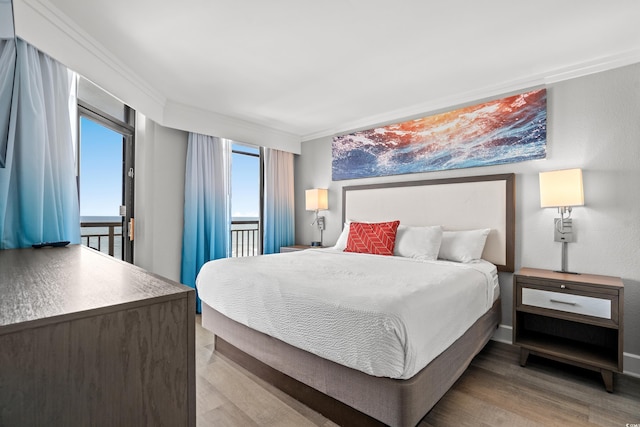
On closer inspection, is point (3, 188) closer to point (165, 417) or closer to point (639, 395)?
point (165, 417)

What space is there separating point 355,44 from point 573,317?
2.64 meters

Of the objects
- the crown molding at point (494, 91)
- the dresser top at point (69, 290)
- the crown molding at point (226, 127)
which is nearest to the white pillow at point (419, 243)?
the crown molding at point (494, 91)

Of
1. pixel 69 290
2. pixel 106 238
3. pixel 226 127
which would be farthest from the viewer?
pixel 226 127

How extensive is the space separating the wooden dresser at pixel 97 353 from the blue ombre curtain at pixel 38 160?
4.48ft

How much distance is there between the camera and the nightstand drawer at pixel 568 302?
2.07m

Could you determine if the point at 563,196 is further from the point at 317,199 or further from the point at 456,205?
the point at 317,199

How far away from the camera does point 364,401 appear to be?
4.87 ft

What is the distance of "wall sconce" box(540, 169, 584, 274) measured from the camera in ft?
7.74

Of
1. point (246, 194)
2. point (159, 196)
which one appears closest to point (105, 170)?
point (159, 196)

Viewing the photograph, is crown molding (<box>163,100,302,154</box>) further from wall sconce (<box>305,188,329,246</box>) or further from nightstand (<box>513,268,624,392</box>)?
nightstand (<box>513,268,624,392</box>)

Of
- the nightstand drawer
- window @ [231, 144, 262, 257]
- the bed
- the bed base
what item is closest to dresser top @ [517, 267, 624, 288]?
the nightstand drawer

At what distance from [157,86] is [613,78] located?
419cm

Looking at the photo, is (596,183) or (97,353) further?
(596,183)

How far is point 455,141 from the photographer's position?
3268 millimetres
